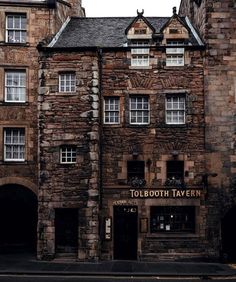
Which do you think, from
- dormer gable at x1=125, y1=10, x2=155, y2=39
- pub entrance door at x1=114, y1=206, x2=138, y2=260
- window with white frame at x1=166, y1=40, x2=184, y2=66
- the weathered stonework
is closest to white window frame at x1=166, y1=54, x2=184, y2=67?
window with white frame at x1=166, y1=40, x2=184, y2=66

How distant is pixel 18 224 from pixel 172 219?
9.30 meters

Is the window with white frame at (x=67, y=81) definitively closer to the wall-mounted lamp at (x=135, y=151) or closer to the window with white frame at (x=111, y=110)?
the window with white frame at (x=111, y=110)

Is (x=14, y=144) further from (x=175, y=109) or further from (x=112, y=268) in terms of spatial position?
(x=112, y=268)

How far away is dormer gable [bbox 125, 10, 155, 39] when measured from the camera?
26.7 meters

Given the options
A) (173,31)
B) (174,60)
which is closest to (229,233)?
(174,60)

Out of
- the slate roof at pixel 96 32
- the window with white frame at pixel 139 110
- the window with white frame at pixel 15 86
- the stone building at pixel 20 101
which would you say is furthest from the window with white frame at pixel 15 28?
the window with white frame at pixel 139 110

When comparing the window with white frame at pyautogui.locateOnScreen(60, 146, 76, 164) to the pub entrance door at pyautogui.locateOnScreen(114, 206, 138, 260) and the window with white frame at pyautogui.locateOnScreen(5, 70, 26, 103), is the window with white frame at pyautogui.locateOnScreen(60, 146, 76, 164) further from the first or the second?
the window with white frame at pyautogui.locateOnScreen(5, 70, 26, 103)

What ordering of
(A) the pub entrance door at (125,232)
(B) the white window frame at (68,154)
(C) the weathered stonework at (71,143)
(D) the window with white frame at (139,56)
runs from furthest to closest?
(D) the window with white frame at (139,56) < (A) the pub entrance door at (125,232) < (B) the white window frame at (68,154) < (C) the weathered stonework at (71,143)

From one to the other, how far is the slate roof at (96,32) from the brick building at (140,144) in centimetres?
58

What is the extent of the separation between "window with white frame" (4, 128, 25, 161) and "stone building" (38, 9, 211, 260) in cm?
324

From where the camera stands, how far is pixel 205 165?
25.7 meters

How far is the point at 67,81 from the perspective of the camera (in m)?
25.7

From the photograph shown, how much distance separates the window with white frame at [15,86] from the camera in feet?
92.3

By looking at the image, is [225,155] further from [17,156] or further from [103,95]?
[17,156]
